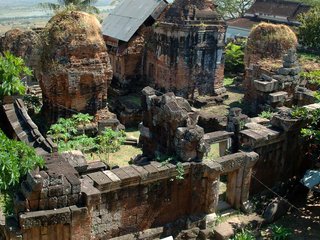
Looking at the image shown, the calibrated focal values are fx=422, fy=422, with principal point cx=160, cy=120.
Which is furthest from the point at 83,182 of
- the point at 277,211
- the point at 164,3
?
the point at 164,3

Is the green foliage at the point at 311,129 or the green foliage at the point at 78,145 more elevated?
the green foliage at the point at 311,129

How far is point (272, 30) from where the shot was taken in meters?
22.2

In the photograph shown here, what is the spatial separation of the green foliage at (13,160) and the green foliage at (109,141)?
776 cm

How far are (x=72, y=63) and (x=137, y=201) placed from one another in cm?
885

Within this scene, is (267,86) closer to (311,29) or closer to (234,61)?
(234,61)

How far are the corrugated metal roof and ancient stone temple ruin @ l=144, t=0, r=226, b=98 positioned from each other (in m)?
1.99

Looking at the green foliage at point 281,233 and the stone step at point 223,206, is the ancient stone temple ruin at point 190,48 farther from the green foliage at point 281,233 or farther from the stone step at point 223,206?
the green foliage at point 281,233

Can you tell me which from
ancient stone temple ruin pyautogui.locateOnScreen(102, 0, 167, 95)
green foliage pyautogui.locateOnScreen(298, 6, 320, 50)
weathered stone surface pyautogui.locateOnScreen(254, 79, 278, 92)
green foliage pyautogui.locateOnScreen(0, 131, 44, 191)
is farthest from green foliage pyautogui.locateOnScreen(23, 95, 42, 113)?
green foliage pyautogui.locateOnScreen(298, 6, 320, 50)

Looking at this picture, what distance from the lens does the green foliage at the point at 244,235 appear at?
11258 millimetres

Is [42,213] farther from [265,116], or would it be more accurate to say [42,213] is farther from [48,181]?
[265,116]

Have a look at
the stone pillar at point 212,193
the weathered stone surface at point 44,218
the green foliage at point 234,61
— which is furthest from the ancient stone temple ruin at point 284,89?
the green foliage at point 234,61

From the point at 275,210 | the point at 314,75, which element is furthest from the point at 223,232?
the point at 314,75

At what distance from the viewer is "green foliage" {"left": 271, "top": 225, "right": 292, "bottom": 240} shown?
11.7m

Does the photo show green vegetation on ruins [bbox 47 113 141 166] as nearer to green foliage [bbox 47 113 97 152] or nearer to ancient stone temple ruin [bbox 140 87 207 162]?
green foliage [bbox 47 113 97 152]
